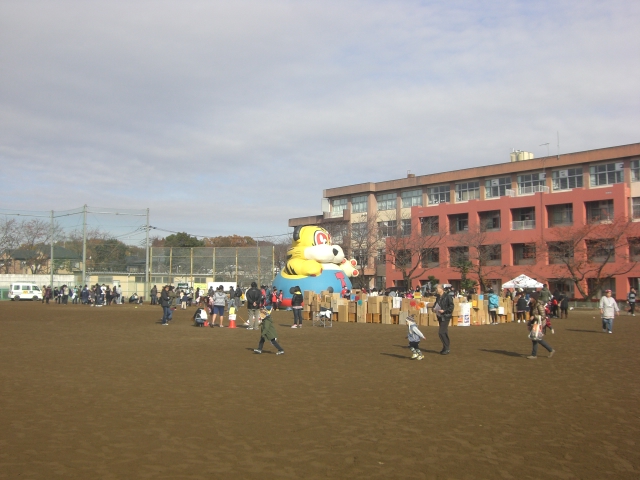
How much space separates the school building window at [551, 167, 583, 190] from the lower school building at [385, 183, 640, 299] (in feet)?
7.25

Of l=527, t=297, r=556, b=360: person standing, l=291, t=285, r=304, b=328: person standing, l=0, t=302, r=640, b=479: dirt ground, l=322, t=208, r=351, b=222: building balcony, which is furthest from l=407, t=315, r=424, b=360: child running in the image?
l=322, t=208, r=351, b=222: building balcony

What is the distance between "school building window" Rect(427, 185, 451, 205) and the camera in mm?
59250

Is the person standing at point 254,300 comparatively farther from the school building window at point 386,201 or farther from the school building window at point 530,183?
the school building window at point 386,201

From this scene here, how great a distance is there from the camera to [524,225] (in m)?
50.9

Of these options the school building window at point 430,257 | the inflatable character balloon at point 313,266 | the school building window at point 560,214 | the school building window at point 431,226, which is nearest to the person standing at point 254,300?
the inflatable character balloon at point 313,266

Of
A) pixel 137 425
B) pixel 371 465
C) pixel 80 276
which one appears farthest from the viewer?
pixel 80 276

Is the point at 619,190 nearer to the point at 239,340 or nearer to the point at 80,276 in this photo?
the point at 239,340

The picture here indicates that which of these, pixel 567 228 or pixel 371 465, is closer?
pixel 371 465

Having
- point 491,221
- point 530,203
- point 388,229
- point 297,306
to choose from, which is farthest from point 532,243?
point 297,306

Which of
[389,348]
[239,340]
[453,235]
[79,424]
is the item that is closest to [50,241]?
[453,235]

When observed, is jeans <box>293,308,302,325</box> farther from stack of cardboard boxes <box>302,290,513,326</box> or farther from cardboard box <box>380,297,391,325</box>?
cardboard box <box>380,297,391,325</box>

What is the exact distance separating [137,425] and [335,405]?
2833 millimetres

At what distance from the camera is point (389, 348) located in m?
16.3

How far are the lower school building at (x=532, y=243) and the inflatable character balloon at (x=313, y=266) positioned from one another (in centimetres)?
1466
